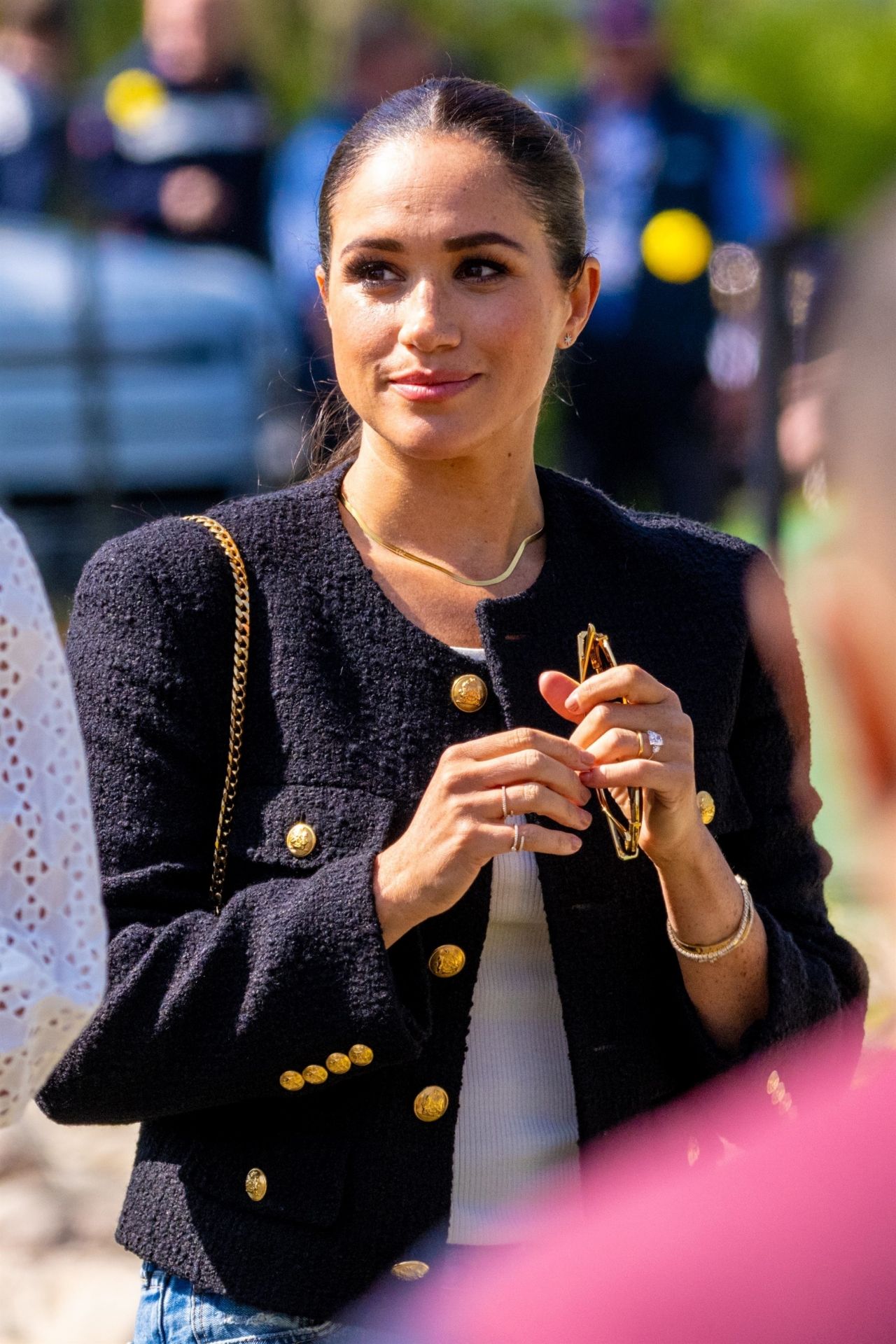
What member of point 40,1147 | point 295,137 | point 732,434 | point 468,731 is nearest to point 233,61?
point 295,137

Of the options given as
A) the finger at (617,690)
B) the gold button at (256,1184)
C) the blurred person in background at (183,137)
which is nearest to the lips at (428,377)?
the finger at (617,690)

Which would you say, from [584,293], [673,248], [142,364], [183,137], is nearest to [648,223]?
[673,248]

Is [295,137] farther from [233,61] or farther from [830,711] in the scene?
[830,711]

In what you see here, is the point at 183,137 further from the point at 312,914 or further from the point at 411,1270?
the point at 411,1270

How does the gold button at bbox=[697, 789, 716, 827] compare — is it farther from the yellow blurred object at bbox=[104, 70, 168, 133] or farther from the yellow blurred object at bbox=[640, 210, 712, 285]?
the yellow blurred object at bbox=[104, 70, 168, 133]

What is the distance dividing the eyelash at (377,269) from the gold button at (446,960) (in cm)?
81

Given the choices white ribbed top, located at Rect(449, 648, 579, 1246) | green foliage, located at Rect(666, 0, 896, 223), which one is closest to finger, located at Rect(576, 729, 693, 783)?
white ribbed top, located at Rect(449, 648, 579, 1246)

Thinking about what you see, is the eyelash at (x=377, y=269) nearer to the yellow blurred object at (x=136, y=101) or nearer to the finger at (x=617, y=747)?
the finger at (x=617, y=747)

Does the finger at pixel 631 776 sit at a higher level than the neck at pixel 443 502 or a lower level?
lower

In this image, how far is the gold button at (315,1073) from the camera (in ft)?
7.04

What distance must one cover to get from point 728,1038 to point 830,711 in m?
1.17

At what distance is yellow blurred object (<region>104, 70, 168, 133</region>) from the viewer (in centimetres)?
794

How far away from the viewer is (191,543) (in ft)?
7.67

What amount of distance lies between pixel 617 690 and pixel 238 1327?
32.4 inches
